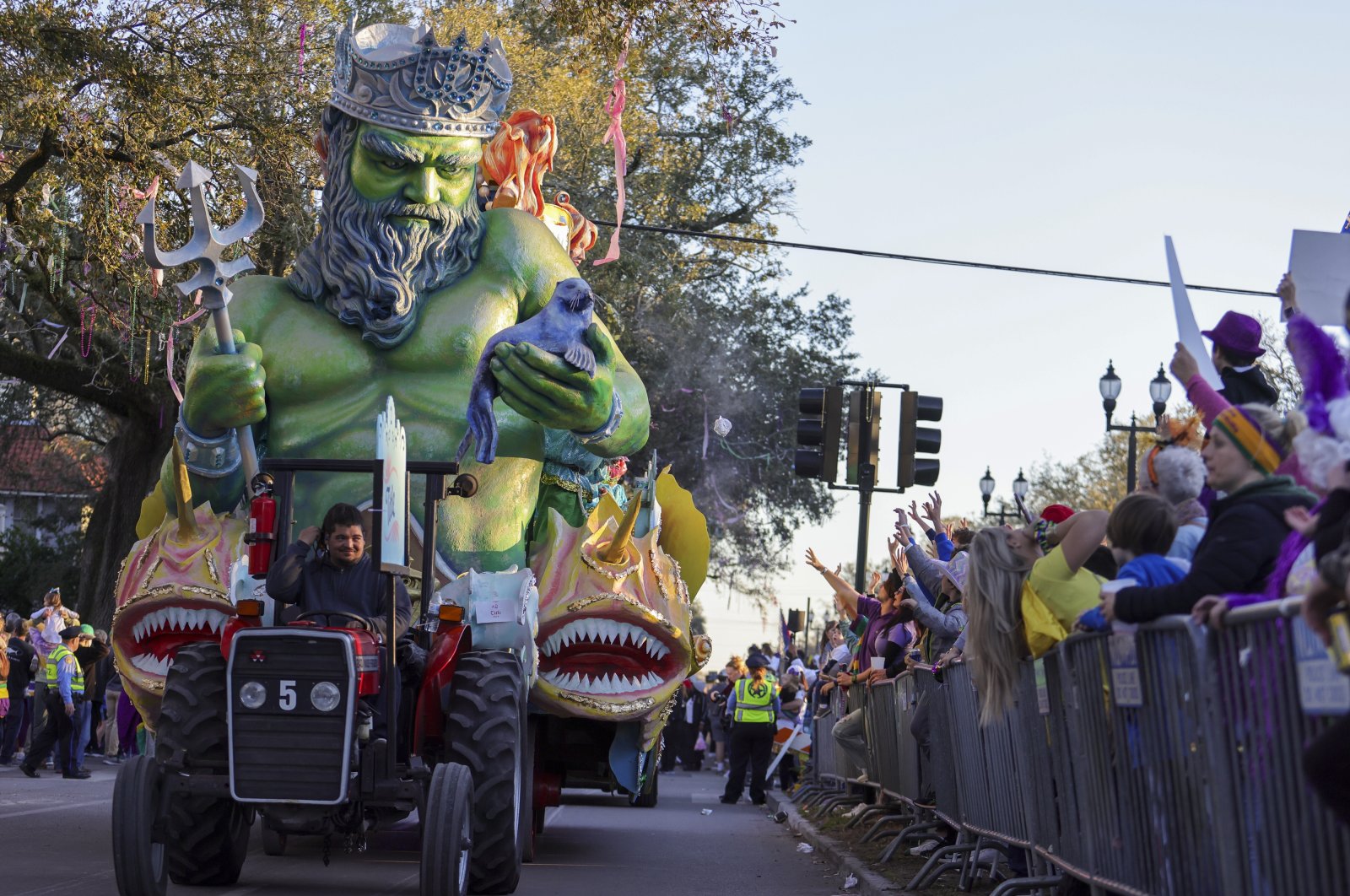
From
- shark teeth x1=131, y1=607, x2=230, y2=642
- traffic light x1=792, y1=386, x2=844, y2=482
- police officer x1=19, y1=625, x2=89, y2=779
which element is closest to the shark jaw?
shark teeth x1=131, y1=607, x2=230, y2=642

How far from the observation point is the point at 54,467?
43438mm

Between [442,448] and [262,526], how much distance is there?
2.38 meters

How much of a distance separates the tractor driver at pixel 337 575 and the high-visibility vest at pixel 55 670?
38.2ft

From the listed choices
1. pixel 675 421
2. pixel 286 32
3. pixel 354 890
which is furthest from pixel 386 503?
pixel 675 421

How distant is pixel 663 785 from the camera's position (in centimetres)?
2472

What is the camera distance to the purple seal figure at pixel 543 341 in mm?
9883

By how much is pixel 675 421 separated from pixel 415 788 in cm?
2584

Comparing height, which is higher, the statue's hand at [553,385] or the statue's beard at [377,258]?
the statue's beard at [377,258]

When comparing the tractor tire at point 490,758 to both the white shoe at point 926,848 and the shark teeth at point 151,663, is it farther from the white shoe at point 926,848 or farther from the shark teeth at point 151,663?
the white shoe at point 926,848

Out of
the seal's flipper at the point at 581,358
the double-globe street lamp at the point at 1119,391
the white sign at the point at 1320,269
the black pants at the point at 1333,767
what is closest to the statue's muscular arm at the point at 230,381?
the seal's flipper at the point at 581,358

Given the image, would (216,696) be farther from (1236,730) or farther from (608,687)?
(1236,730)

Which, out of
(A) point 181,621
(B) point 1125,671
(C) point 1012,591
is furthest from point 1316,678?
(A) point 181,621

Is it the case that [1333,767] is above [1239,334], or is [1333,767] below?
below

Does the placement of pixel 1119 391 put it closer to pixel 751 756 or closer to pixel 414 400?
pixel 751 756
